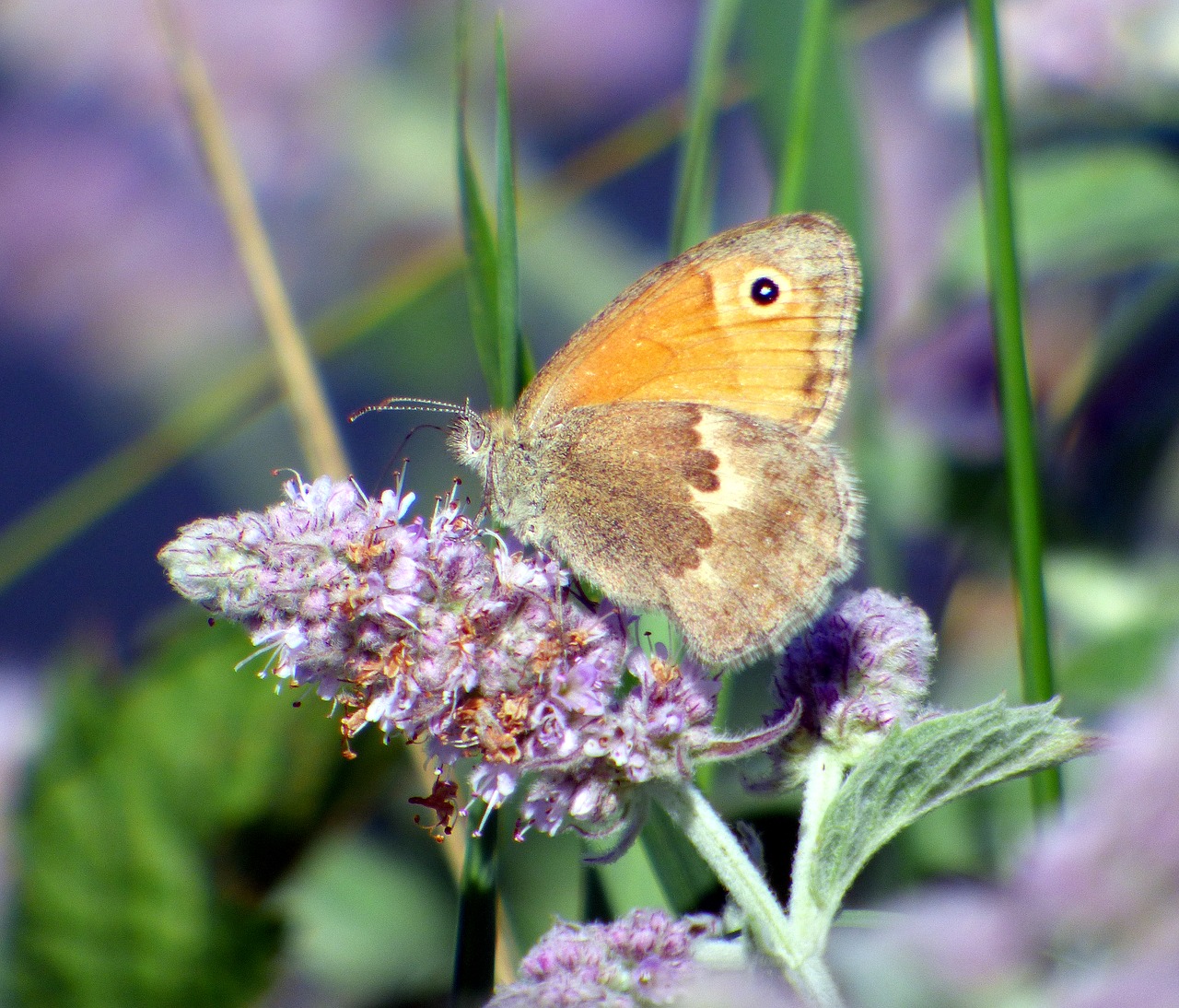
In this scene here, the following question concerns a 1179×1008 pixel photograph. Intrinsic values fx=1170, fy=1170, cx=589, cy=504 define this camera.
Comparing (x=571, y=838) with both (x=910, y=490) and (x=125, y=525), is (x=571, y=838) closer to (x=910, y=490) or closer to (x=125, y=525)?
(x=910, y=490)

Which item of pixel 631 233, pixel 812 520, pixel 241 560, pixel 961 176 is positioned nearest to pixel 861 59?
pixel 961 176

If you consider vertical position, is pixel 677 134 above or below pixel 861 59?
below

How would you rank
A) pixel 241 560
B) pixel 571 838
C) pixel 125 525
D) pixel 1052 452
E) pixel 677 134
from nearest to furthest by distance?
pixel 241 560 < pixel 571 838 < pixel 1052 452 < pixel 677 134 < pixel 125 525

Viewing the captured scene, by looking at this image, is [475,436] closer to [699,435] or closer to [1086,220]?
[699,435]

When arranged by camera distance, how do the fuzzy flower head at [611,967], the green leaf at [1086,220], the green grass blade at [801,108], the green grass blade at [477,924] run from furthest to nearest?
the green leaf at [1086,220], the green grass blade at [801,108], the green grass blade at [477,924], the fuzzy flower head at [611,967]

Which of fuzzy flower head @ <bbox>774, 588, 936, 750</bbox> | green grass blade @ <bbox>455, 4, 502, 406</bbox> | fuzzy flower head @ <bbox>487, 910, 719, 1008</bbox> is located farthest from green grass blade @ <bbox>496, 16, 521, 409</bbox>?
fuzzy flower head @ <bbox>487, 910, 719, 1008</bbox>

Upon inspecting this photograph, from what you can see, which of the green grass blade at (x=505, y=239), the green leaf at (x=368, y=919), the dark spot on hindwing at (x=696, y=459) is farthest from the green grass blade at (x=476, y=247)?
the green leaf at (x=368, y=919)

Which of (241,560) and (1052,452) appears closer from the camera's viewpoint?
(241,560)

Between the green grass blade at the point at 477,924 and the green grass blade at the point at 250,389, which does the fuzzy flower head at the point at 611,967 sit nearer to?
the green grass blade at the point at 477,924
